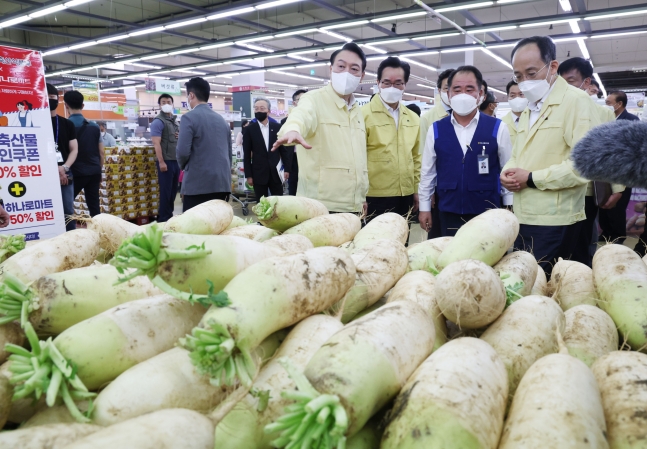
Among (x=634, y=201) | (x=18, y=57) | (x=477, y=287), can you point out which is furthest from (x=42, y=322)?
(x=634, y=201)

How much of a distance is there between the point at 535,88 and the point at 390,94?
4.31 feet

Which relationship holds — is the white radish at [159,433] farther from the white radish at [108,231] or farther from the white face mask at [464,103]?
the white face mask at [464,103]

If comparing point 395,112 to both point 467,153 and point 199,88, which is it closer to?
point 467,153

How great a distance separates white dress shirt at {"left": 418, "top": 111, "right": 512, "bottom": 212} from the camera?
3.32 m

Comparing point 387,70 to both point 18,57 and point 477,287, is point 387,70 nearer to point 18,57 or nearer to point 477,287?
point 477,287

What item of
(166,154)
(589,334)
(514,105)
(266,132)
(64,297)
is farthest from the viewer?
(266,132)

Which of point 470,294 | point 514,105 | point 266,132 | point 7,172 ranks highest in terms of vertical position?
point 514,105

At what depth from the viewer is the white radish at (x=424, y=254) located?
5.98ft

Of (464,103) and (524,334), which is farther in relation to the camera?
(464,103)

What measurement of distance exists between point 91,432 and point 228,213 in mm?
1326

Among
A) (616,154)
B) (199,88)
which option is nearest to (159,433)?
(616,154)

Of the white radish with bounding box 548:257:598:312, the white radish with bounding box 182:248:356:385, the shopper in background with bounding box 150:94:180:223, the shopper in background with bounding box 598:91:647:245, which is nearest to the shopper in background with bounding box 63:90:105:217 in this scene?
the shopper in background with bounding box 150:94:180:223

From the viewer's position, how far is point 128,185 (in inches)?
323

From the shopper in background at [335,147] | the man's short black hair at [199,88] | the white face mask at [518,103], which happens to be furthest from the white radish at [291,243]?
the white face mask at [518,103]
